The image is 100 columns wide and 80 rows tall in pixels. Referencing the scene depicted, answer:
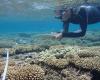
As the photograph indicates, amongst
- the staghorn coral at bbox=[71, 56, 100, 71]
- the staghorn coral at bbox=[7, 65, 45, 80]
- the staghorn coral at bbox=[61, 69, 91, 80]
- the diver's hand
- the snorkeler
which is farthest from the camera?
the snorkeler

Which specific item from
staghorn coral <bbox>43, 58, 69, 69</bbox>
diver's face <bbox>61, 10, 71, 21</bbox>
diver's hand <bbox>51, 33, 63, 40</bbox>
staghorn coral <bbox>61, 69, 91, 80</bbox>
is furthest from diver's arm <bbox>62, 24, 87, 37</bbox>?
staghorn coral <bbox>61, 69, 91, 80</bbox>

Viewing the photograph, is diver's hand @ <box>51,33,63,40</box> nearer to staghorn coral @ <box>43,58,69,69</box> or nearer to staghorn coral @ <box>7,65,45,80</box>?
staghorn coral @ <box>43,58,69,69</box>

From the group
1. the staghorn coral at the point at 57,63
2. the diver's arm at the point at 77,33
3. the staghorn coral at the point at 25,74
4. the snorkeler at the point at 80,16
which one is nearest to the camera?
the staghorn coral at the point at 25,74

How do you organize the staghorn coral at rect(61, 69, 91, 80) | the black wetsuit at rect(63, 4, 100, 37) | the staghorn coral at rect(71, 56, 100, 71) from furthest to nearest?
1. the black wetsuit at rect(63, 4, 100, 37)
2. the staghorn coral at rect(71, 56, 100, 71)
3. the staghorn coral at rect(61, 69, 91, 80)

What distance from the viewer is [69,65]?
30.8ft

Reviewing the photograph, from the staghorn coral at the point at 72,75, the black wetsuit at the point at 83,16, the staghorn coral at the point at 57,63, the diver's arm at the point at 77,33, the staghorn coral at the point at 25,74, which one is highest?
the black wetsuit at the point at 83,16

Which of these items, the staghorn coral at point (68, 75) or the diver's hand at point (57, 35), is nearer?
the staghorn coral at point (68, 75)

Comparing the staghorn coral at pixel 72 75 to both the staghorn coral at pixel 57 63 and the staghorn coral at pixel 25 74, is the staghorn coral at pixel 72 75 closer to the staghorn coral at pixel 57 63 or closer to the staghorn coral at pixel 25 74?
the staghorn coral at pixel 57 63

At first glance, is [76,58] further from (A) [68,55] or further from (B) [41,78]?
(B) [41,78]

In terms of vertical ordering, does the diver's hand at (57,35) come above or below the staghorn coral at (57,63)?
above

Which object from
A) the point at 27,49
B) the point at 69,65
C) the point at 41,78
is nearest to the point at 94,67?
the point at 69,65

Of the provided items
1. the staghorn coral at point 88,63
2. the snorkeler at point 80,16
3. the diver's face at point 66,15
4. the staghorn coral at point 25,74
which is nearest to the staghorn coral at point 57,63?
the staghorn coral at point 88,63

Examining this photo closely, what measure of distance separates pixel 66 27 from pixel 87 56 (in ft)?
7.27

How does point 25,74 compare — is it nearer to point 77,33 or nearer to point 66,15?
point 77,33
